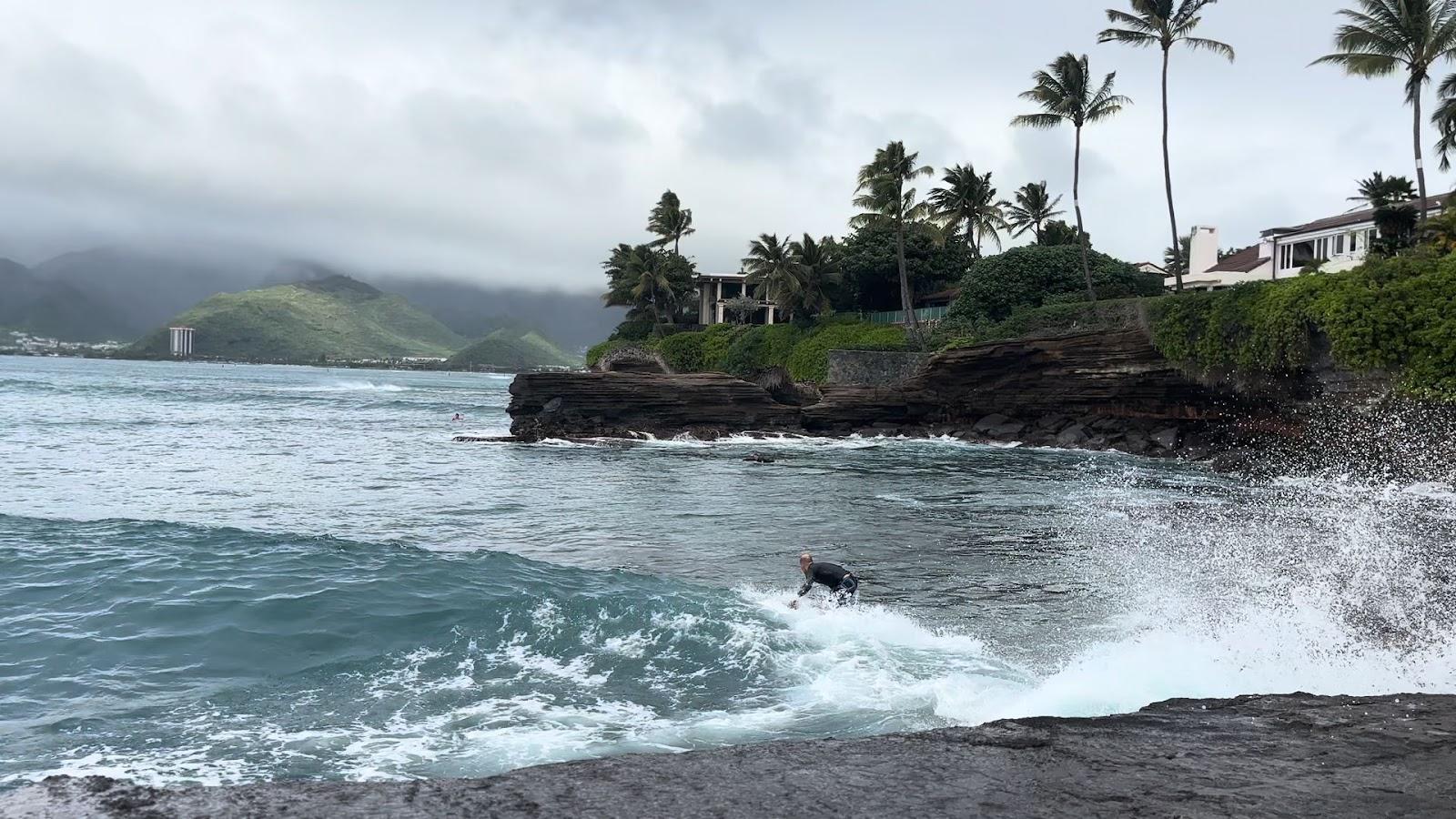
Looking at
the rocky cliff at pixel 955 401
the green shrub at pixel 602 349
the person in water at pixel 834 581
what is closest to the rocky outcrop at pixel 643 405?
the rocky cliff at pixel 955 401

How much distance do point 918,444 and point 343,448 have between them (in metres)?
23.4

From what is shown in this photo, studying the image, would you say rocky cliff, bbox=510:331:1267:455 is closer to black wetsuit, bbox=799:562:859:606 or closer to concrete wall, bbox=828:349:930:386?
concrete wall, bbox=828:349:930:386

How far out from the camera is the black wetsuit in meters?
12.2

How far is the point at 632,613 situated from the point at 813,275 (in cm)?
5616

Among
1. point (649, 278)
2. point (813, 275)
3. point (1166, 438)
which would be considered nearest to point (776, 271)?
point (813, 275)

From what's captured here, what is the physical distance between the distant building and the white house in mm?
35526

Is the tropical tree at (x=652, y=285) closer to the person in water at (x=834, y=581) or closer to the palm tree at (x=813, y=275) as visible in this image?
the palm tree at (x=813, y=275)

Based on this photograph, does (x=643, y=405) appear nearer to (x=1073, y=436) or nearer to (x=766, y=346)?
(x=1073, y=436)

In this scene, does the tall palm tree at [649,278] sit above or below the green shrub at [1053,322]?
above

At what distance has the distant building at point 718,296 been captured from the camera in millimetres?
85312

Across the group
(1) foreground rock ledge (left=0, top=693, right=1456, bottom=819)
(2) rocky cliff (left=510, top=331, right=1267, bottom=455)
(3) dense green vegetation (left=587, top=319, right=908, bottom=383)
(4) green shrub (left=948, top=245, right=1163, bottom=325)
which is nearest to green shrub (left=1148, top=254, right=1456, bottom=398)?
(2) rocky cliff (left=510, top=331, right=1267, bottom=455)

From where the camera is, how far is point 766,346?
69.2m

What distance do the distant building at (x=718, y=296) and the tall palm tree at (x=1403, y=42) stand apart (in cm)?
5332

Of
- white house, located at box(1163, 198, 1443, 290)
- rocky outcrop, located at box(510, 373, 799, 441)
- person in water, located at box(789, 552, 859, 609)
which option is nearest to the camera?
person in water, located at box(789, 552, 859, 609)
